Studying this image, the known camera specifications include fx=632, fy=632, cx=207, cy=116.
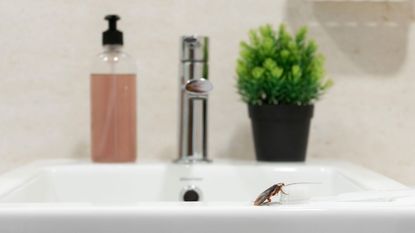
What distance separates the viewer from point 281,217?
Result: 488 millimetres

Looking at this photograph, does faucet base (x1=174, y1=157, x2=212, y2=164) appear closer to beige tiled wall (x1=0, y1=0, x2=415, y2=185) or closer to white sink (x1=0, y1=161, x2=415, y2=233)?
beige tiled wall (x1=0, y1=0, x2=415, y2=185)

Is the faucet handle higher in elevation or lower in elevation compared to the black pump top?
lower

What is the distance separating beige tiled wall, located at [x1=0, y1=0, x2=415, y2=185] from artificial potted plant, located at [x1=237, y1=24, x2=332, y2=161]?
0.10m

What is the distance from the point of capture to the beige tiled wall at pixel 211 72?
0.95 meters

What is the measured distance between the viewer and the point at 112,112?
85cm

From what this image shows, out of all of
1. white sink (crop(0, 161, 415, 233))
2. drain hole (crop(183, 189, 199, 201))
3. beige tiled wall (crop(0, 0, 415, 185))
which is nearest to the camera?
white sink (crop(0, 161, 415, 233))

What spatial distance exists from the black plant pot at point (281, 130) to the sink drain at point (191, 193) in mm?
110

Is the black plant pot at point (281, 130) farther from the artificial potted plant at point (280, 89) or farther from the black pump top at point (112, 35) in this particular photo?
the black pump top at point (112, 35)

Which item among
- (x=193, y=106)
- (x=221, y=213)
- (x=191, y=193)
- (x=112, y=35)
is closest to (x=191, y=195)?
(x=191, y=193)

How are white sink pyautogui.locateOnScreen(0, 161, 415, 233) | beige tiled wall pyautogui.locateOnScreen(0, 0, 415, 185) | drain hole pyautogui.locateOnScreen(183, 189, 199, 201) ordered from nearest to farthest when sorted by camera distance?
white sink pyautogui.locateOnScreen(0, 161, 415, 233) → drain hole pyautogui.locateOnScreen(183, 189, 199, 201) → beige tiled wall pyautogui.locateOnScreen(0, 0, 415, 185)

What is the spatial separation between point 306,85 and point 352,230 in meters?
0.39

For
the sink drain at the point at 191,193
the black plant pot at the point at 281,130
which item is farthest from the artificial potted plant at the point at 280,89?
the sink drain at the point at 191,193

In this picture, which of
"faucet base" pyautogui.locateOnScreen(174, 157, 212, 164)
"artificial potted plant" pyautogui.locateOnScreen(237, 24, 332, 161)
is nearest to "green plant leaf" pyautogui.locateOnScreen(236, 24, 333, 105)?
"artificial potted plant" pyautogui.locateOnScreen(237, 24, 332, 161)

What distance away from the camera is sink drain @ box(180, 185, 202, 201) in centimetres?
83
